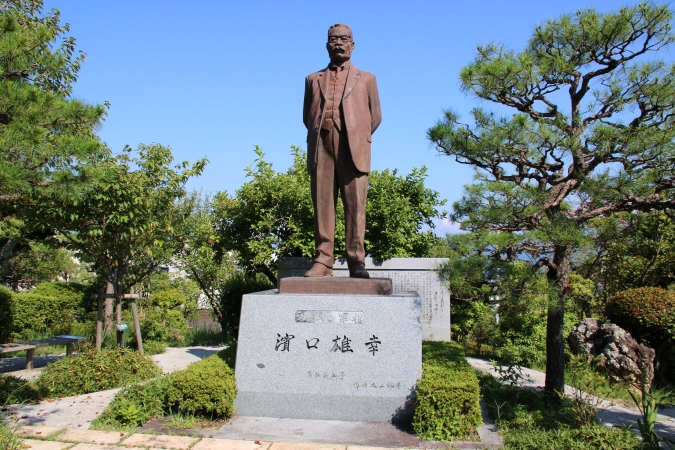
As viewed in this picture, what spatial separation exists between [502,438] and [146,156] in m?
6.47

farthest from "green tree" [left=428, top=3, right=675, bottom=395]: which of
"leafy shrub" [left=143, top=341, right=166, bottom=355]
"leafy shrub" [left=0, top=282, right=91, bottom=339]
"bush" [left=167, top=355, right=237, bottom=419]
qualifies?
"leafy shrub" [left=0, top=282, right=91, bottom=339]

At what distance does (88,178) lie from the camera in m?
4.37

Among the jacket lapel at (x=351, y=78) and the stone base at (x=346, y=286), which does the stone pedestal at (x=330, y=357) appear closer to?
the stone base at (x=346, y=286)

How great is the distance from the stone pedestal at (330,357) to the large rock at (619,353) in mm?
3732

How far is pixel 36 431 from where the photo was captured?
4.12m

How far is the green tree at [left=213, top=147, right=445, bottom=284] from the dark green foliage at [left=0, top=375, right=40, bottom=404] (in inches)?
178

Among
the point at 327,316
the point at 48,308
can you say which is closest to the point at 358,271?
the point at 327,316

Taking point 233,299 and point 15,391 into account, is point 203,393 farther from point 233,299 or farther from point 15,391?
point 233,299

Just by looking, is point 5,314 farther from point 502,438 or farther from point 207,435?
point 502,438

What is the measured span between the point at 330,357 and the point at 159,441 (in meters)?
1.55

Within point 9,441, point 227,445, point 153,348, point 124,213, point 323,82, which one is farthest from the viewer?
point 153,348

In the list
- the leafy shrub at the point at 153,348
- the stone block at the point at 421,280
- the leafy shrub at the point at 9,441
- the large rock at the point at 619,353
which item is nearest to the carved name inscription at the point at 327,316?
the leafy shrub at the point at 9,441

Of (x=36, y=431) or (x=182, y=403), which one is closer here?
(x=36, y=431)

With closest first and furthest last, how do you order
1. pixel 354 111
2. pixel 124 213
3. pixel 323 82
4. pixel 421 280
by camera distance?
pixel 354 111 < pixel 323 82 < pixel 124 213 < pixel 421 280
